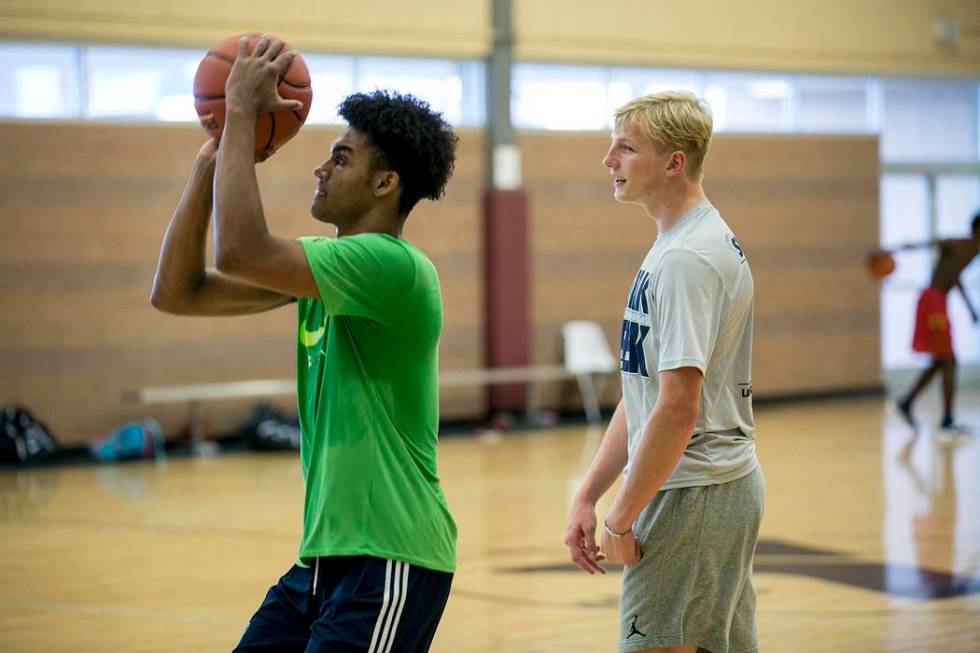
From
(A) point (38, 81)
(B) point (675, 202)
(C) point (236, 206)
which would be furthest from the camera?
(A) point (38, 81)

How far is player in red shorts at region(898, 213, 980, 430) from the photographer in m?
12.2

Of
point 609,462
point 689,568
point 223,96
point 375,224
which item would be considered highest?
point 223,96

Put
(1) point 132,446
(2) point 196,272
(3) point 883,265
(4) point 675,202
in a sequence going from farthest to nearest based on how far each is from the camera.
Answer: (3) point 883,265 → (1) point 132,446 → (4) point 675,202 → (2) point 196,272

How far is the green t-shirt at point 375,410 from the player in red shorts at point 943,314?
10.4 metres

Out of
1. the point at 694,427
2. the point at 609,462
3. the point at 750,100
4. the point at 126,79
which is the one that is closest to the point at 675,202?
the point at 694,427

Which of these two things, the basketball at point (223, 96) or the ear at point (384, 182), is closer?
the ear at point (384, 182)

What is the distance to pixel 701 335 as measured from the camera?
2824mm

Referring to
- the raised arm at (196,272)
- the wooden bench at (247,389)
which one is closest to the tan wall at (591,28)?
the wooden bench at (247,389)

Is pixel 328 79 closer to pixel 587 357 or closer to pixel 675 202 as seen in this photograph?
pixel 587 357

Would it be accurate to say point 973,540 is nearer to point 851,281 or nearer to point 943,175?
point 851,281

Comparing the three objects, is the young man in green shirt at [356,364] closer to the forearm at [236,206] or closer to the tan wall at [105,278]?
the forearm at [236,206]

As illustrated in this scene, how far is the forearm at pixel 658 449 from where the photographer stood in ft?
9.17

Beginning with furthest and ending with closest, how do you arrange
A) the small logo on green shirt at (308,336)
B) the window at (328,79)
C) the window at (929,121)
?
the window at (929,121) < the window at (328,79) < the small logo on green shirt at (308,336)

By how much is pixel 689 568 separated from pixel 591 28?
12.3m
